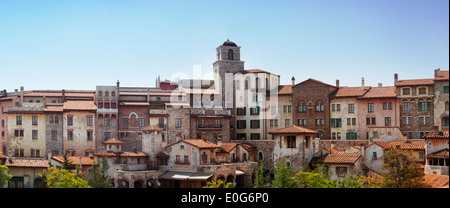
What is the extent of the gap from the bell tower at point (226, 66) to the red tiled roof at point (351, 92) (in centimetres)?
1214

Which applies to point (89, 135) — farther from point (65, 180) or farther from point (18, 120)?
point (65, 180)

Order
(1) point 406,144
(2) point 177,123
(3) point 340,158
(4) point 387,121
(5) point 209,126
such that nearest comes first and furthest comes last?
(3) point 340,158
(1) point 406,144
(4) point 387,121
(2) point 177,123
(5) point 209,126

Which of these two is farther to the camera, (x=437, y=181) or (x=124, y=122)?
(x=124, y=122)

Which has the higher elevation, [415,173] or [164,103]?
[164,103]

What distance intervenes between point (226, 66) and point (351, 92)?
48.3ft

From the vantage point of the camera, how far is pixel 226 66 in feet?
186

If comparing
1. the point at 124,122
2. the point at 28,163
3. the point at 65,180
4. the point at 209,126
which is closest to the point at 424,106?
the point at 209,126

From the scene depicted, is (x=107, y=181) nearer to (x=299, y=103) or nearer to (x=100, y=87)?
(x=100, y=87)

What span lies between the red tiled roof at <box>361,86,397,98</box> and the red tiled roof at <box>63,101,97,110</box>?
27.3 m

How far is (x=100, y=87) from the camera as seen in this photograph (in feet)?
166

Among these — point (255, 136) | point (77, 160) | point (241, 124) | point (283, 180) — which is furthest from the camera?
point (241, 124)
